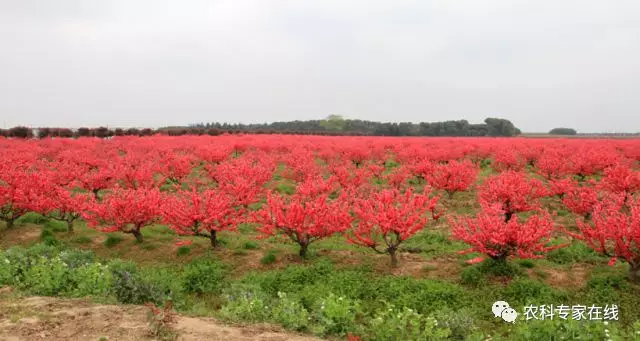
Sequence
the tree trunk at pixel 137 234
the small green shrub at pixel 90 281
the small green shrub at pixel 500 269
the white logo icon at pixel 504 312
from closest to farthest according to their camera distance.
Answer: the white logo icon at pixel 504 312, the small green shrub at pixel 90 281, the small green shrub at pixel 500 269, the tree trunk at pixel 137 234

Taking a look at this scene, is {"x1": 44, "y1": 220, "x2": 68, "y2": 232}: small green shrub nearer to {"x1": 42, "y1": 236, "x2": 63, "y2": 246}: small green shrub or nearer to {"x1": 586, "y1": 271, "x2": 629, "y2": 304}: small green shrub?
{"x1": 42, "y1": 236, "x2": 63, "y2": 246}: small green shrub

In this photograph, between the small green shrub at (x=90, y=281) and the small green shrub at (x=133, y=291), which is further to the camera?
the small green shrub at (x=90, y=281)

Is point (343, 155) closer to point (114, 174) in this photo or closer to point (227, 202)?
point (114, 174)

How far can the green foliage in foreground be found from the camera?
6738 millimetres

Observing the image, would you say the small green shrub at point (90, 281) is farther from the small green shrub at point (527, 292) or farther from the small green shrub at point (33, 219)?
the small green shrub at point (527, 292)

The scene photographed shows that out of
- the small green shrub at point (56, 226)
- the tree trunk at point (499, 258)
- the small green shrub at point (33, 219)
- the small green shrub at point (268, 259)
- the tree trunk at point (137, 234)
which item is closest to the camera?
the tree trunk at point (499, 258)

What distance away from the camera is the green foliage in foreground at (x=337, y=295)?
6.74 m

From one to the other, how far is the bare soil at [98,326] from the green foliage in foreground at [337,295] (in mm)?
505

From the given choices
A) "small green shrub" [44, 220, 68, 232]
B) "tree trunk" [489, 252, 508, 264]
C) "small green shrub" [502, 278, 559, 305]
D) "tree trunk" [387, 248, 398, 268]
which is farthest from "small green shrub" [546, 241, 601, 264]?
"small green shrub" [44, 220, 68, 232]

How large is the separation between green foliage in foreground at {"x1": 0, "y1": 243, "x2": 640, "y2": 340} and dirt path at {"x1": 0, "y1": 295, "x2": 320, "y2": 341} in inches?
20.0

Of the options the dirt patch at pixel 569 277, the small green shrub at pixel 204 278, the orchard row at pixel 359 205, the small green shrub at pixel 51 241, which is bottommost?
the small green shrub at pixel 204 278

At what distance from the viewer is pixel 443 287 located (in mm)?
8391

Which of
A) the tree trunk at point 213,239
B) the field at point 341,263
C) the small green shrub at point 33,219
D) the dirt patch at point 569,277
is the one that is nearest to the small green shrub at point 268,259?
the field at point 341,263

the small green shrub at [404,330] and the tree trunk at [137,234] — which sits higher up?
the tree trunk at [137,234]
